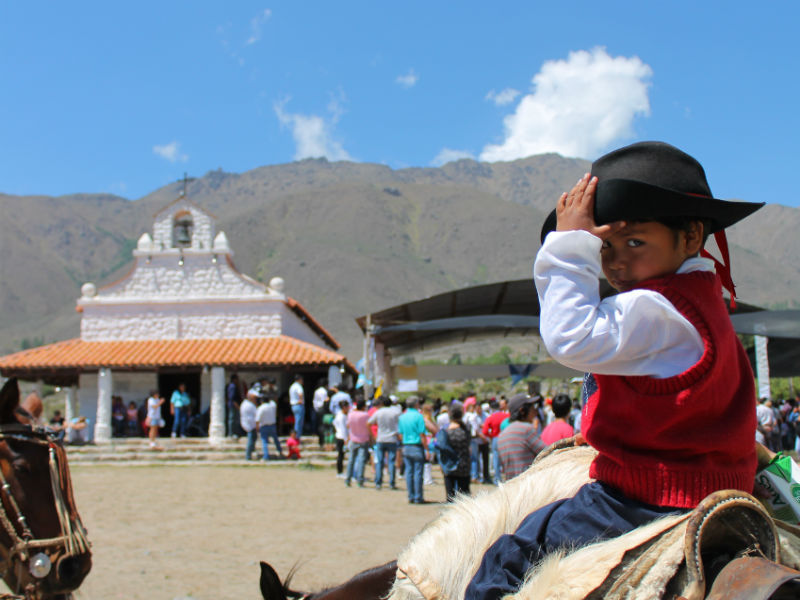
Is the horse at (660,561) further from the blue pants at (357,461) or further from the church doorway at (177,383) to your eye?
the church doorway at (177,383)

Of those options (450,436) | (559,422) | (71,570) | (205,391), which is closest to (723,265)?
(71,570)

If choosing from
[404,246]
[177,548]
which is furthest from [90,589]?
[404,246]

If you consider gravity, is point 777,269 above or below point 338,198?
below

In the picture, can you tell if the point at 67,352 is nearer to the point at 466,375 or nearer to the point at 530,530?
the point at 466,375

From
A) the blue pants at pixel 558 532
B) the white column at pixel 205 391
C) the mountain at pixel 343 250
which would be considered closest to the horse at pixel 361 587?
the blue pants at pixel 558 532

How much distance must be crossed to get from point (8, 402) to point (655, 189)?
335 cm

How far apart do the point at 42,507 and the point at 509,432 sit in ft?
17.9

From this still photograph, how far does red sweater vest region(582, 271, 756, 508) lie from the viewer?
160 cm

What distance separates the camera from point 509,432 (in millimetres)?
8078

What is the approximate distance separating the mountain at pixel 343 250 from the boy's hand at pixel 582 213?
94.1 metres

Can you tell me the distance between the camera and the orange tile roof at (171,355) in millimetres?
22422

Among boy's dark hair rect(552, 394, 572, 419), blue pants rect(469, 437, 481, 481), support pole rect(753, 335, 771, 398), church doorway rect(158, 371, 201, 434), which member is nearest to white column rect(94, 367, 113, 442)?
church doorway rect(158, 371, 201, 434)

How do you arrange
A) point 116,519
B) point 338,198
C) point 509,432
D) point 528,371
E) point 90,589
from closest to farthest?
point 90,589, point 509,432, point 116,519, point 528,371, point 338,198

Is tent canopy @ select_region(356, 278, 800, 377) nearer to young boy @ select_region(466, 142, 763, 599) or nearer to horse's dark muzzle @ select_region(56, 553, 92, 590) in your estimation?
horse's dark muzzle @ select_region(56, 553, 92, 590)
